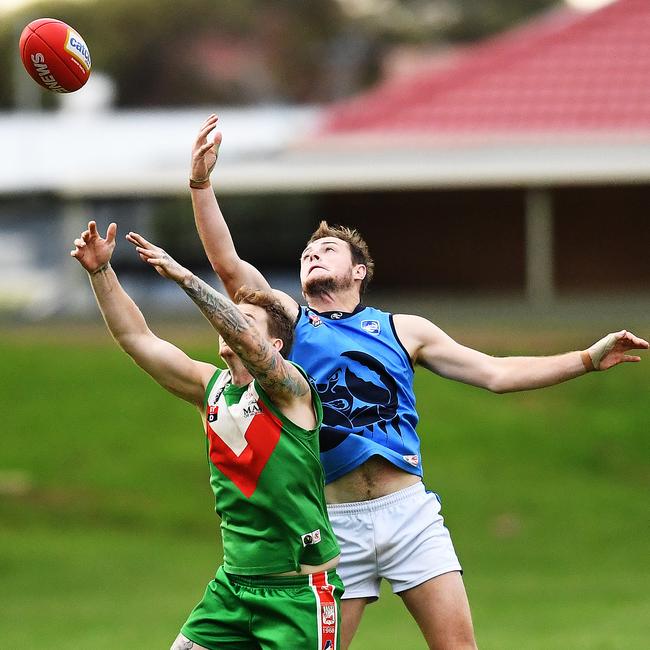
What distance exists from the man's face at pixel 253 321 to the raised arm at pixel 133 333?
0.24 meters

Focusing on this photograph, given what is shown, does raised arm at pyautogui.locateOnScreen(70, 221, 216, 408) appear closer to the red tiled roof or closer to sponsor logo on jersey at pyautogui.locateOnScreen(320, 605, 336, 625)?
sponsor logo on jersey at pyautogui.locateOnScreen(320, 605, 336, 625)

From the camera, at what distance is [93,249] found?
19.6 feet

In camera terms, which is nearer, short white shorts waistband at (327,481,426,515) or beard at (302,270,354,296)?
short white shorts waistband at (327,481,426,515)

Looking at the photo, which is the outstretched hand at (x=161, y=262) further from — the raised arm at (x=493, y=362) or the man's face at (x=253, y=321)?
the raised arm at (x=493, y=362)

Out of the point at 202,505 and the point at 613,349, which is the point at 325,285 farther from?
the point at 202,505

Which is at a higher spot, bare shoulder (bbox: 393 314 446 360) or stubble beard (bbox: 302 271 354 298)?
stubble beard (bbox: 302 271 354 298)

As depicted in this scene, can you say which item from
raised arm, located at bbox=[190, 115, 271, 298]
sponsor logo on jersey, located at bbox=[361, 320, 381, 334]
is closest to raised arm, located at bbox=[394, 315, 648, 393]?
sponsor logo on jersey, located at bbox=[361, 320, 381, 334]

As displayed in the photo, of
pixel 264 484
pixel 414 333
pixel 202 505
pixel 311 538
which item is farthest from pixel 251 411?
pixel 202 505

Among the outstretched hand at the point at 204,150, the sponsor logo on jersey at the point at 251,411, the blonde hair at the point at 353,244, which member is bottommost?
the sponsor logo on jersey at the point at 251,411

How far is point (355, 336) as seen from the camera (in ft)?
20.9

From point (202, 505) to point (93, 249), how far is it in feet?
40.0

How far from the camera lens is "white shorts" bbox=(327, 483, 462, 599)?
246 inches

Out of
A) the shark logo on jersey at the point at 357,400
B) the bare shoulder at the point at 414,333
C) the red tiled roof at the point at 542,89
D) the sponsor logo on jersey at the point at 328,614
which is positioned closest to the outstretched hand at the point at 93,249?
the shark logo on jersey at the point at 357,400

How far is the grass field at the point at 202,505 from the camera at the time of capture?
12.5m
